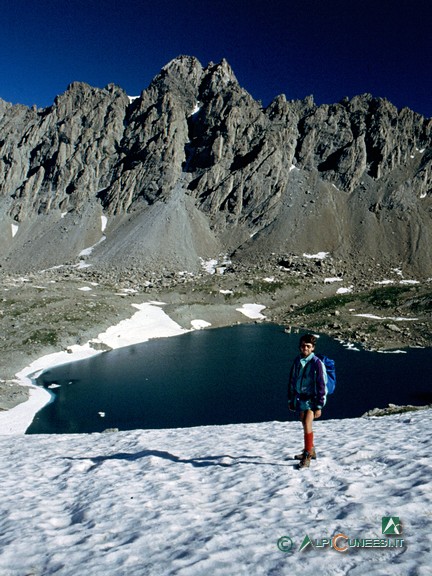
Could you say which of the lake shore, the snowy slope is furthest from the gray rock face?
the snowy slope

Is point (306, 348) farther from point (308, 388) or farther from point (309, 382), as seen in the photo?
point (308, 388)

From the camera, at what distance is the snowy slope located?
6.82m

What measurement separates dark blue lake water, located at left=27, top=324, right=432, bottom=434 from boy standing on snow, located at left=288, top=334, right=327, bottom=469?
27.0 metres

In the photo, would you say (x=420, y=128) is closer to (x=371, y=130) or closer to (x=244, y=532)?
(x=371, y=130)

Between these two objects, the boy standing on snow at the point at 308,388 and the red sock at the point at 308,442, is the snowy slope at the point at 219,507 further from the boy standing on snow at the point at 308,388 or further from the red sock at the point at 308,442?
the boy standing on snow at the point at 308,388

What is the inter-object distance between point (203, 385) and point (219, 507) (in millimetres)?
40965

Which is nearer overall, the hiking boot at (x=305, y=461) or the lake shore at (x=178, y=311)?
the hiking boot at (x=305, y=461)

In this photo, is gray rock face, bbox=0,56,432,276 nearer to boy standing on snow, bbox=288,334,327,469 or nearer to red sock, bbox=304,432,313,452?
boy standing on snow, bbox=288,334,327,469

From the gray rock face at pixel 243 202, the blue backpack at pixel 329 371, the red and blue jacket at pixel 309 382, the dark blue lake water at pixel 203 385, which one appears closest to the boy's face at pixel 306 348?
the red and blue jacket at pixel 309 382

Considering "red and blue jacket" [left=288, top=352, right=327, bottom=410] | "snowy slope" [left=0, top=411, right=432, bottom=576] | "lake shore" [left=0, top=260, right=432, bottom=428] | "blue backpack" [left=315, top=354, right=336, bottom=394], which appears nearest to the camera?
"snowy slope" [left=0, top=411, right=432, bottom=576]

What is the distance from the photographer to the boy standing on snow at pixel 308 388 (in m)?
11.3

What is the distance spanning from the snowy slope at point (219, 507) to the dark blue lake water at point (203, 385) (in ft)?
79.8

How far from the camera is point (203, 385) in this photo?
4950 centimetres

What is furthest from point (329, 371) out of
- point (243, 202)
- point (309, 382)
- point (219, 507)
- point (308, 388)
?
point (243, 202)
